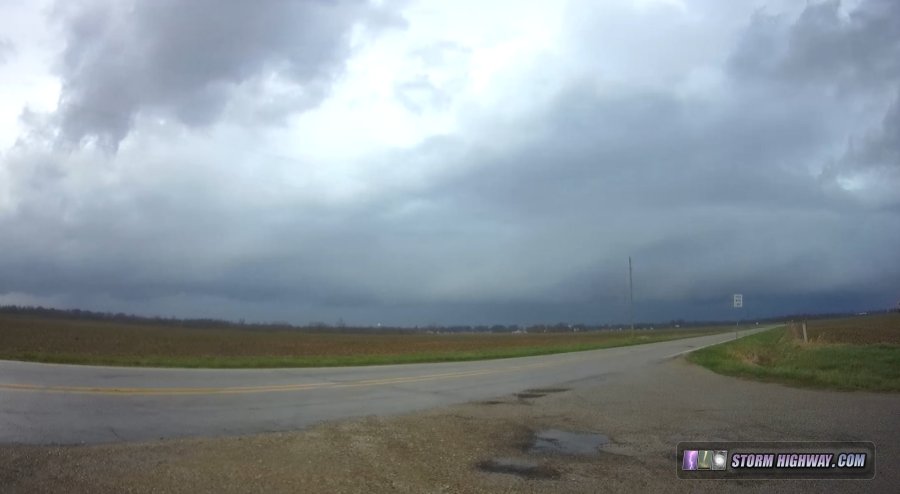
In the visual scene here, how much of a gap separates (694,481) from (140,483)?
5788 millimetres

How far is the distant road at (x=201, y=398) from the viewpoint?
916 centimetres

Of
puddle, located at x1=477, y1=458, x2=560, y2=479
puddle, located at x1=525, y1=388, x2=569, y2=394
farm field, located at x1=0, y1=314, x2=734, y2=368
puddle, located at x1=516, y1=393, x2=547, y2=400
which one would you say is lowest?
farm field, located at x1=0, y1=314, x2=734, y2=368

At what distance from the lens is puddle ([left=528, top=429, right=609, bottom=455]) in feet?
26.7

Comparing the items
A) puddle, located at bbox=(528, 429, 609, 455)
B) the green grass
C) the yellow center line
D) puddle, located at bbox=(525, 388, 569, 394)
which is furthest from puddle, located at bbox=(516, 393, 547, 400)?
the green grass

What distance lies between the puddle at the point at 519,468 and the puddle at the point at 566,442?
719 mm

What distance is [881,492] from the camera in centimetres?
604

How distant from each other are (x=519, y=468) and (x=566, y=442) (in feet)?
6.15

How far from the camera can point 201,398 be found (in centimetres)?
1280

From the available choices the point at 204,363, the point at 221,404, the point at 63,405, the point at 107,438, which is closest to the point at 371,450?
the point at 107,438

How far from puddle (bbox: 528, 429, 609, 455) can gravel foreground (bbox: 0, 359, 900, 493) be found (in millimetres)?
186

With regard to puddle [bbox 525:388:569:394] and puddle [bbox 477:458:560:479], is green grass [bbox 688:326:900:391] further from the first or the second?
puddle [bbox 477:458:560:479]

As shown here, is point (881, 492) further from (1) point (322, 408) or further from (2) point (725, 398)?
(1) point (322, 408)

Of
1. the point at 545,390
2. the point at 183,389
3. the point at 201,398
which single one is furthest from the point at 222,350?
the point at 545,390

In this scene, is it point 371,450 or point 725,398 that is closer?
point 371,450
